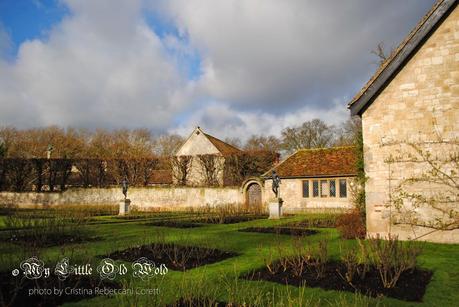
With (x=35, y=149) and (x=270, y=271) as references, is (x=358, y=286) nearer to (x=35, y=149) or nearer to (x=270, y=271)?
(x=270, y=271)

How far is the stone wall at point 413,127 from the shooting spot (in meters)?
10.9

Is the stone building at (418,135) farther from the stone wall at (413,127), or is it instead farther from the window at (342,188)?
the window at (342,188)

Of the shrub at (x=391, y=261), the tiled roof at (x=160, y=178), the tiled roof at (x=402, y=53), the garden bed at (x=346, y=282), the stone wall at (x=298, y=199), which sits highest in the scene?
the tiled roof at (x=402, y=53)

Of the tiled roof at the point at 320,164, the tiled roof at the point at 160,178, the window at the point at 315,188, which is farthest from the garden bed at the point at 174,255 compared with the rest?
the tiled roof at the point at 160,178

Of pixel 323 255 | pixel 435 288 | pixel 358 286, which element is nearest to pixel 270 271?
pixel 323 255

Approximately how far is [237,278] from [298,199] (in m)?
20.8

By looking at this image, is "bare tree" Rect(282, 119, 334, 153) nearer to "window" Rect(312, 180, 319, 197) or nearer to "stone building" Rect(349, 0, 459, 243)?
"window" Rect(312, 180, 319, 197)

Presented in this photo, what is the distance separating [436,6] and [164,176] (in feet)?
108

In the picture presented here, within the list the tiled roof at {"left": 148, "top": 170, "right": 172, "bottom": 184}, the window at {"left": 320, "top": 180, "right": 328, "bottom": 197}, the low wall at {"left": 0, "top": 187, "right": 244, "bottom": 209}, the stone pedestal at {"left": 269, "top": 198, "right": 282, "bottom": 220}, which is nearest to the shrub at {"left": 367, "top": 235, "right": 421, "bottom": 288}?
the stone pedestal at {"left": 269, "top": 198, "right": 282, "bottom": 220}

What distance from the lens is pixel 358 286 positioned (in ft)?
20.6

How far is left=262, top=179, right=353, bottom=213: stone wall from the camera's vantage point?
2534 cm

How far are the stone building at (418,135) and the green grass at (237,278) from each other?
42.3 inches

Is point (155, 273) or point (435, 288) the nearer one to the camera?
point (435, 288)

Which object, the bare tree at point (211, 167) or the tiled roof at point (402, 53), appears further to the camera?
the bare tree at point (211, 167)
